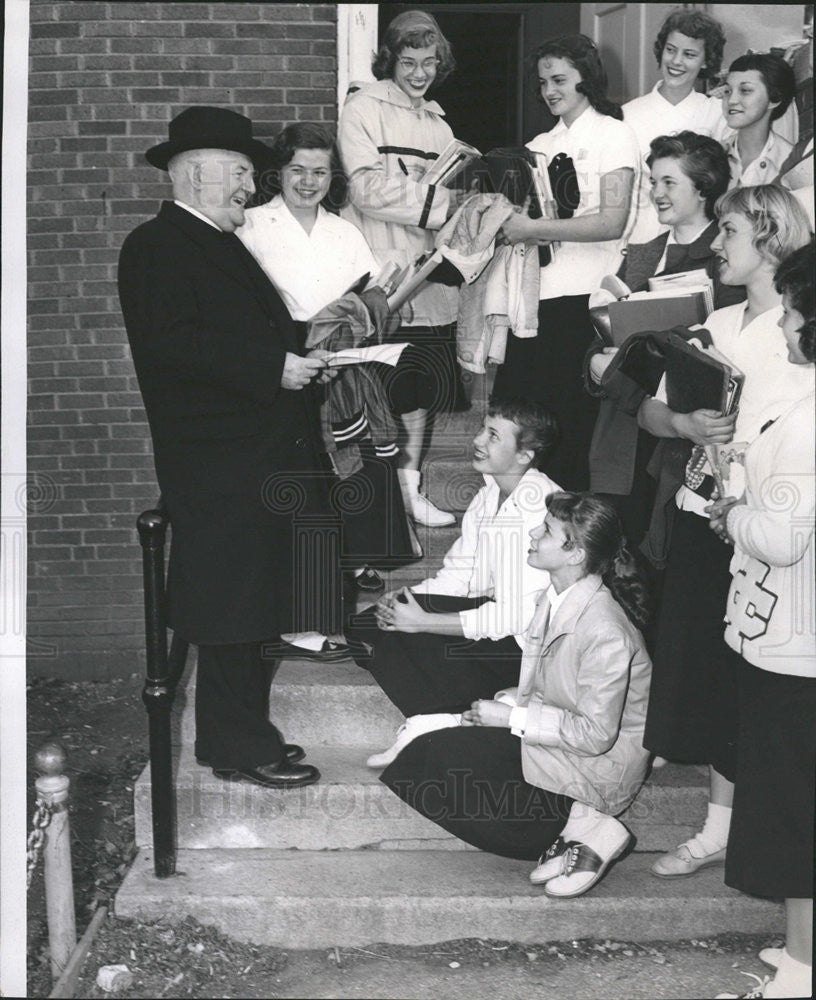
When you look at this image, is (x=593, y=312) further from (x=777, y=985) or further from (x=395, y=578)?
(x=777, y=985)

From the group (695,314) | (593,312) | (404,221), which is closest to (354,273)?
(404,221)

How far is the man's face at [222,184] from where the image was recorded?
3.37 m

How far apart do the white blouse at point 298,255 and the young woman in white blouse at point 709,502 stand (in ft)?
3.70

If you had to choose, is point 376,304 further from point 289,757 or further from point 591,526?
point 289,757

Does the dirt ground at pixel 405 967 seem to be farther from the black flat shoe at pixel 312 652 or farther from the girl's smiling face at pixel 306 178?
the girl's smiling face at pixel 306 178

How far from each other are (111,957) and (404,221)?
95.2 inches

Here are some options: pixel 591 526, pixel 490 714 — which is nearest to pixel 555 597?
pixel 591 526

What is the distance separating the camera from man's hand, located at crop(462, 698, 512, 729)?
3412 millimetres

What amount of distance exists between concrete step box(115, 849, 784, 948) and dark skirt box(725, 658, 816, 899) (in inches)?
16.1

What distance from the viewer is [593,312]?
3586mm

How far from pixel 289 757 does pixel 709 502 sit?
1.45m

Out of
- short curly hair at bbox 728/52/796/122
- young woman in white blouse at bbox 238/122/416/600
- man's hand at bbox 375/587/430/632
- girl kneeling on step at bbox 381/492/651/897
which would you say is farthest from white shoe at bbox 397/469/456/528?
short curly hair at bbox 728/52/796/122

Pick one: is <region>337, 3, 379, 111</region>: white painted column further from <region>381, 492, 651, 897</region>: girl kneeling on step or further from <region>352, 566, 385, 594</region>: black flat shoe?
<region>381, 492, 651, 897</region>: girl kneeling on step

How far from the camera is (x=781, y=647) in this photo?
2.95m
